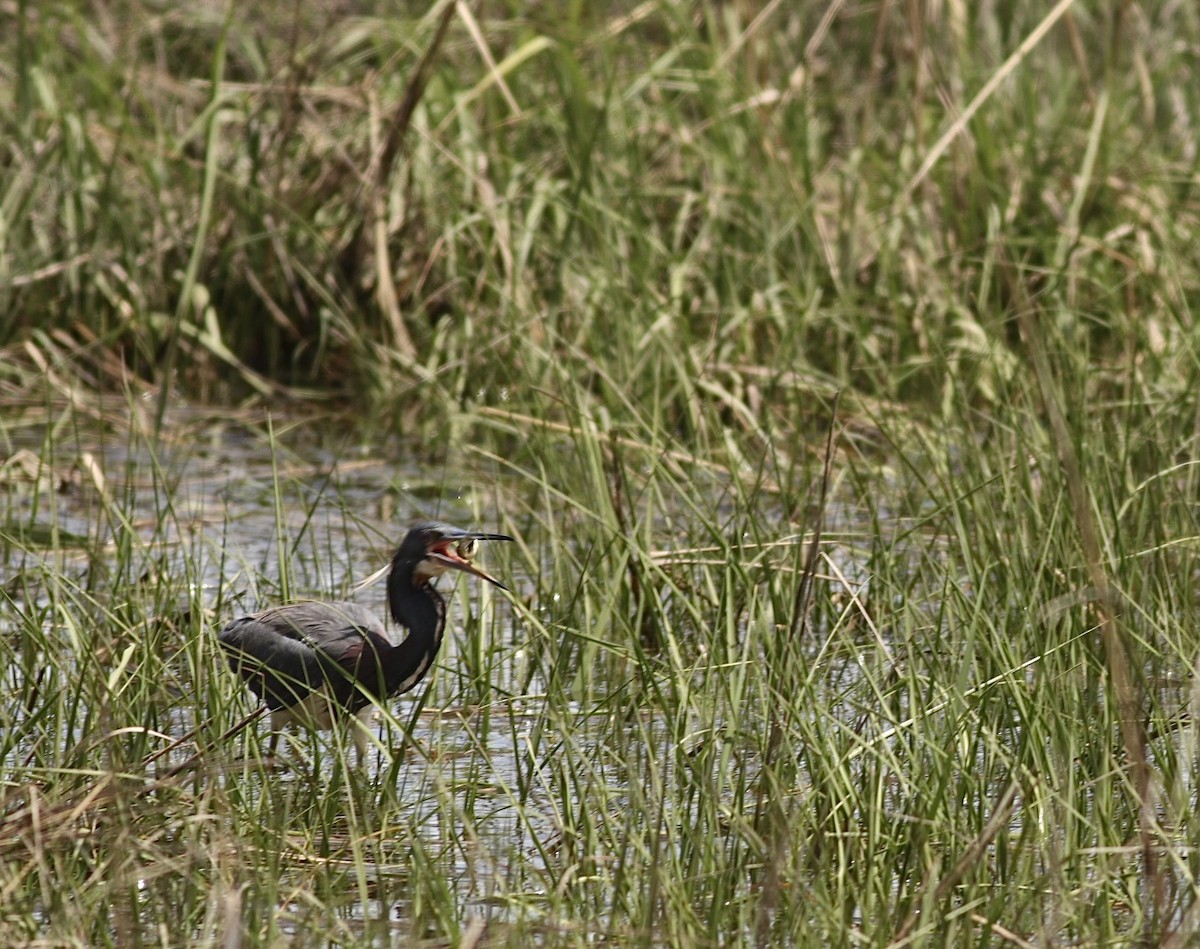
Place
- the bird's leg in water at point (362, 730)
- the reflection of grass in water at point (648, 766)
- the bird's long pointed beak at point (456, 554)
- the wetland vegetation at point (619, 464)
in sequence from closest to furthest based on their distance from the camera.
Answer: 1. the reflection of grass in water at point (648, 766)
2. the wetland vegetation at point (619, 464)
3. the bird's leg in water at point (362, 730)
4. the bird's long pointed beak at point (456, 554)

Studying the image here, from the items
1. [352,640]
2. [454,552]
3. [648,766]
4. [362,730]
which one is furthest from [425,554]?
[648,766]

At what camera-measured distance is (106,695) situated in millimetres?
3564

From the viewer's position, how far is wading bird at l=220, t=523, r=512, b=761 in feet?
13.6

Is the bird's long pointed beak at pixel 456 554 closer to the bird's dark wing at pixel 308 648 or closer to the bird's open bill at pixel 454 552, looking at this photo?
the bird's open bill at pixel 454 552

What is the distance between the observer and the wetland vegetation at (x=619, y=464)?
3.22 metres

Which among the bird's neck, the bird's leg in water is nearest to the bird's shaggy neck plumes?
the bird's neck

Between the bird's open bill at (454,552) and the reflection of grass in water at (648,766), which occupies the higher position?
the bird's open bill at (454,552)

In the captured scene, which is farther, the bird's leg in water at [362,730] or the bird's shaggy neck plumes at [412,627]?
the bird's shaggy neck plumes at [412,627]

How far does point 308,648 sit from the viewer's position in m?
4.17

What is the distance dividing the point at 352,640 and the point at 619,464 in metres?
0.87

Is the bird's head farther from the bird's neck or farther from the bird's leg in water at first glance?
the bird's leg in water

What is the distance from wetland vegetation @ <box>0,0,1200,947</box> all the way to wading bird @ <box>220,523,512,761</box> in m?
0.08

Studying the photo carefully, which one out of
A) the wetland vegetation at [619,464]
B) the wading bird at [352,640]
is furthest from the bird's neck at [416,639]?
the wetland vegetation at [619,464]

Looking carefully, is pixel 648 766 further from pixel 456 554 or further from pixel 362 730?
pixel 456 554
